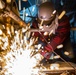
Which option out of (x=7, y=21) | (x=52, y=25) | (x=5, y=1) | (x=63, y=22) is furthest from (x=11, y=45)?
(x=63, y=22)

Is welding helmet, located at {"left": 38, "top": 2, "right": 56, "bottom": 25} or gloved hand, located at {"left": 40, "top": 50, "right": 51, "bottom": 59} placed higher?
welding helmet, located at {"left": 38, "top": 2, "right": 56, "bottom": 25}

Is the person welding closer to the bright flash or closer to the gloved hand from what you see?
the gloved hand

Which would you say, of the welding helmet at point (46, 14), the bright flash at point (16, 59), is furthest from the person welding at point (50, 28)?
the bright flash at point (16, 59)

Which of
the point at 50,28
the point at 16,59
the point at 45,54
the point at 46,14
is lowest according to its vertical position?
the point at 16,59

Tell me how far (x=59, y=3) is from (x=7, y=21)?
2804 millimetres

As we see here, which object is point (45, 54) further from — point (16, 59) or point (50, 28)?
point (16, 59)

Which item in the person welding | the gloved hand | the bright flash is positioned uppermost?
the person welding

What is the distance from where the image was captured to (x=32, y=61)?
2.37 meters

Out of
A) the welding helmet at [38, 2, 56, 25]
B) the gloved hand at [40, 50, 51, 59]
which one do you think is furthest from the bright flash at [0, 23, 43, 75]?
the welding helmet at [38, 2, 56, 25]

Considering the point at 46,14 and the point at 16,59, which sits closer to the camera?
the point at 16,59

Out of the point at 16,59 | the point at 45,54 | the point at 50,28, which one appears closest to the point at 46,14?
the point at 50,28

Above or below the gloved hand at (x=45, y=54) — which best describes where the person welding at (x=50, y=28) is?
above

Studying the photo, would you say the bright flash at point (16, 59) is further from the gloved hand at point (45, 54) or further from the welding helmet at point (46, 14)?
the welding helmet at point (46, 14)

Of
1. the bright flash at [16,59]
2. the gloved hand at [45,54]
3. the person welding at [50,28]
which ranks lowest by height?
the bright flash at [16,59]
